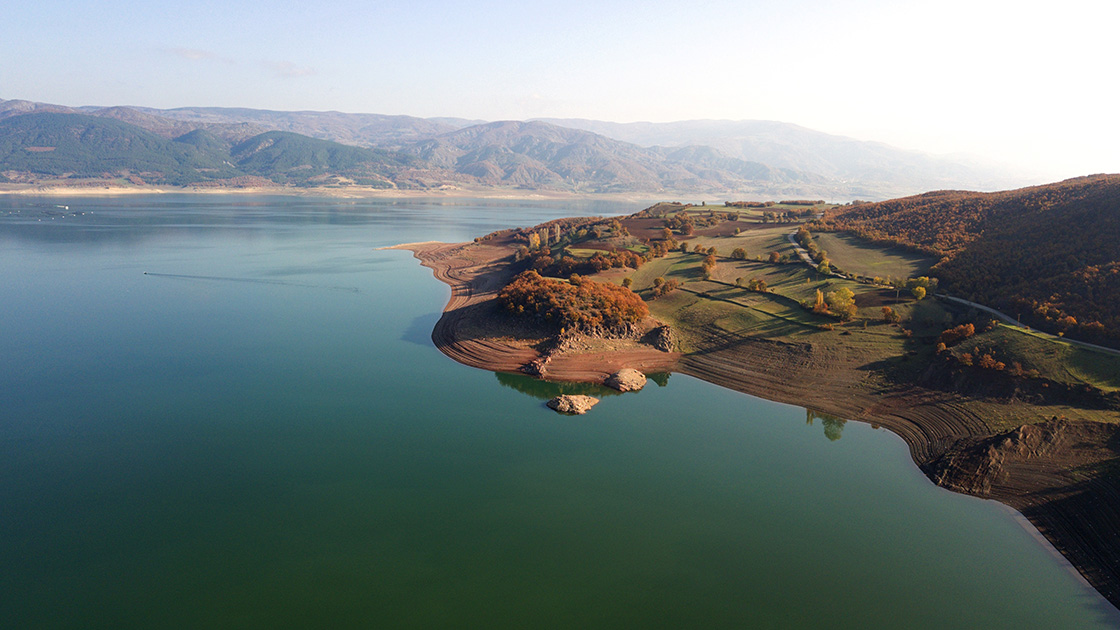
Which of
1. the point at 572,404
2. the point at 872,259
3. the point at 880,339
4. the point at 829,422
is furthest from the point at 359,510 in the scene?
the point at 872,259

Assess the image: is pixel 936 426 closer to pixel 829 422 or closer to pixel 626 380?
pixel 829 422

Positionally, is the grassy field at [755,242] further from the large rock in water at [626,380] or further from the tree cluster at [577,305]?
the large rock in water at [626,380]

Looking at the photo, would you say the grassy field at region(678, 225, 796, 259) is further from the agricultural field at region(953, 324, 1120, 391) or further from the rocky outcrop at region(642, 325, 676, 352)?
the agricultural field at region(953, 324, 1120, 391)

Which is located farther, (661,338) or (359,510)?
(661,338)

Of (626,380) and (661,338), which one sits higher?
(661,338)

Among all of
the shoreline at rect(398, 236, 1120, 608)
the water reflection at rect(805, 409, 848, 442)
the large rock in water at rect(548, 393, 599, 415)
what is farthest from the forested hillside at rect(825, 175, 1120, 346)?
the large rock in water at rect(548, 393, 599, 415)

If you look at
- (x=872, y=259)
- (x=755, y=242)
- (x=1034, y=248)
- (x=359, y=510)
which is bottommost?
(x=359, y=510)
